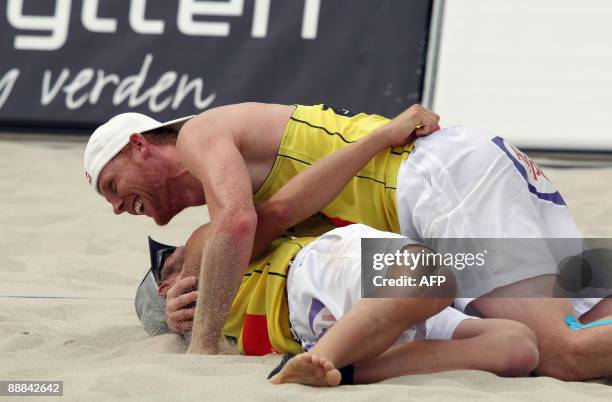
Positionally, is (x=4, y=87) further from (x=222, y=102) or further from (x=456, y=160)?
(x=456, y=160)

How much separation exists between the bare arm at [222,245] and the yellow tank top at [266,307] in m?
0.14

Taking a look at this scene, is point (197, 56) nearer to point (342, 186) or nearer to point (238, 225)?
point (342, 186)

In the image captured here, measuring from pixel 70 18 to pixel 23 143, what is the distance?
698mm

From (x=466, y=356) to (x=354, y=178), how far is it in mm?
691

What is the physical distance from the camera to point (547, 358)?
2873 millimetres

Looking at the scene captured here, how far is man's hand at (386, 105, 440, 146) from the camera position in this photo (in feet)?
10.6

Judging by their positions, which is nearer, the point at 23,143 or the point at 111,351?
the point at 111,351

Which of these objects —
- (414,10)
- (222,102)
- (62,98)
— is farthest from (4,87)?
(414,10)

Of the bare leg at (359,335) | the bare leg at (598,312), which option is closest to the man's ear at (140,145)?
the bare leg at (359,335)

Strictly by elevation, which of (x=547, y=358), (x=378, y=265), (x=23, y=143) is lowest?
(x=23, y=143)

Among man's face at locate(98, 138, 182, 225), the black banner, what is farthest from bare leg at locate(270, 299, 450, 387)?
the black banner

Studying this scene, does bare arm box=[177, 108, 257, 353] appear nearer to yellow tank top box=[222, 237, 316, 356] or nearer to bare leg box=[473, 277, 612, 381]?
yellow tank top box=[222, 237, 316, 356]

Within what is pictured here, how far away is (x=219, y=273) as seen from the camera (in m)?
2.94

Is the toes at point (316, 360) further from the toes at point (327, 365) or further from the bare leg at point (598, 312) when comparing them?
the bare leg at point (598, 312)
